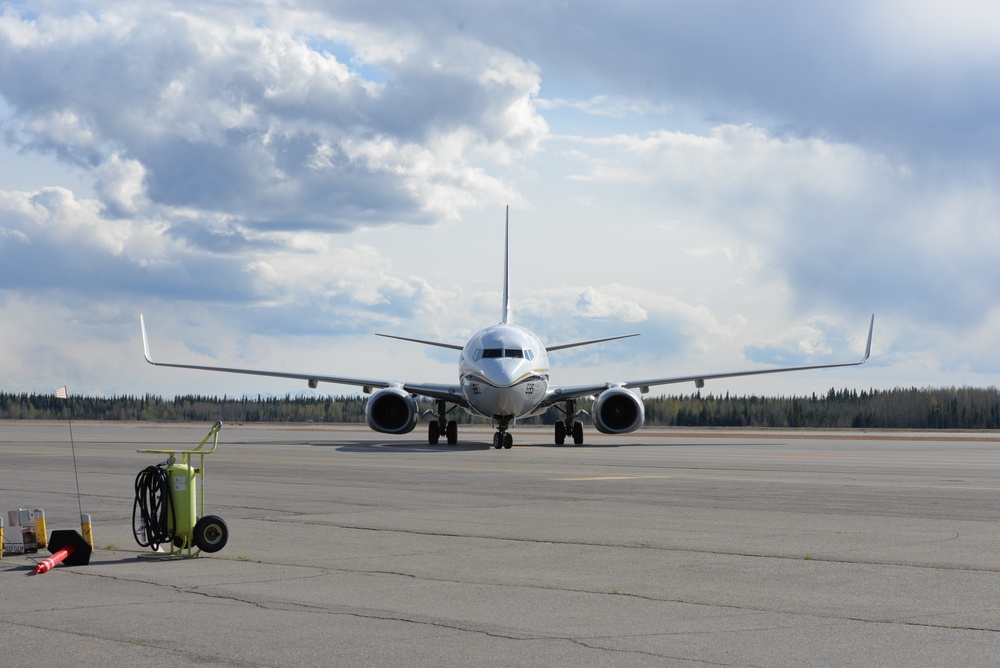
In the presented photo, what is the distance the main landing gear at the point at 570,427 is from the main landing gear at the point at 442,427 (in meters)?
4.00

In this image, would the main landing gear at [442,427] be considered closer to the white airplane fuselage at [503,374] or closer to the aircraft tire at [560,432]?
the white airplane fuselage at [503,374]

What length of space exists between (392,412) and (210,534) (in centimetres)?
3169

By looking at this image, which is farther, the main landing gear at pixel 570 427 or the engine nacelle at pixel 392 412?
the main landing gear at pixel 570 427

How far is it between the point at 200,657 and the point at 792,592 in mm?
4844

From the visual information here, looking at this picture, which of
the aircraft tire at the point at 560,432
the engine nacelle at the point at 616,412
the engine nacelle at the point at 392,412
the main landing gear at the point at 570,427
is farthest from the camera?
the main landing gear at the point at 570,427

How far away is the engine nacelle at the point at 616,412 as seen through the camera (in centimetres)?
4284

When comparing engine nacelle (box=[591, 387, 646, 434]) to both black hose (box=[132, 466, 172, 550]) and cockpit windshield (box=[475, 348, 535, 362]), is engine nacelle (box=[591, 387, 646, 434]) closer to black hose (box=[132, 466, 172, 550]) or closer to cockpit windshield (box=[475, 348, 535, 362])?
cockpit windshield (box=[475, 348, 535, 362])

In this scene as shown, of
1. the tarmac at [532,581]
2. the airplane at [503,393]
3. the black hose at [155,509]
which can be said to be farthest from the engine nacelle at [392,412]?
the black hose at [155,509]

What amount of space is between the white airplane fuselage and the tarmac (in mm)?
17969

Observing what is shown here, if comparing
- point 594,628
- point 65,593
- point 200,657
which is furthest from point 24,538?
point 594,628

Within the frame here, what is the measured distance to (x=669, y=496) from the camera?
60.6ft

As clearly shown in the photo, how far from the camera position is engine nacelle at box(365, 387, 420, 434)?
43.4m

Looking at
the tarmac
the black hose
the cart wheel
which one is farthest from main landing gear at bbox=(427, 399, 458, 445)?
the cart wheel

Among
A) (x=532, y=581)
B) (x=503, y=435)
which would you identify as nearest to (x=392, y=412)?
(x=503, y=435)
